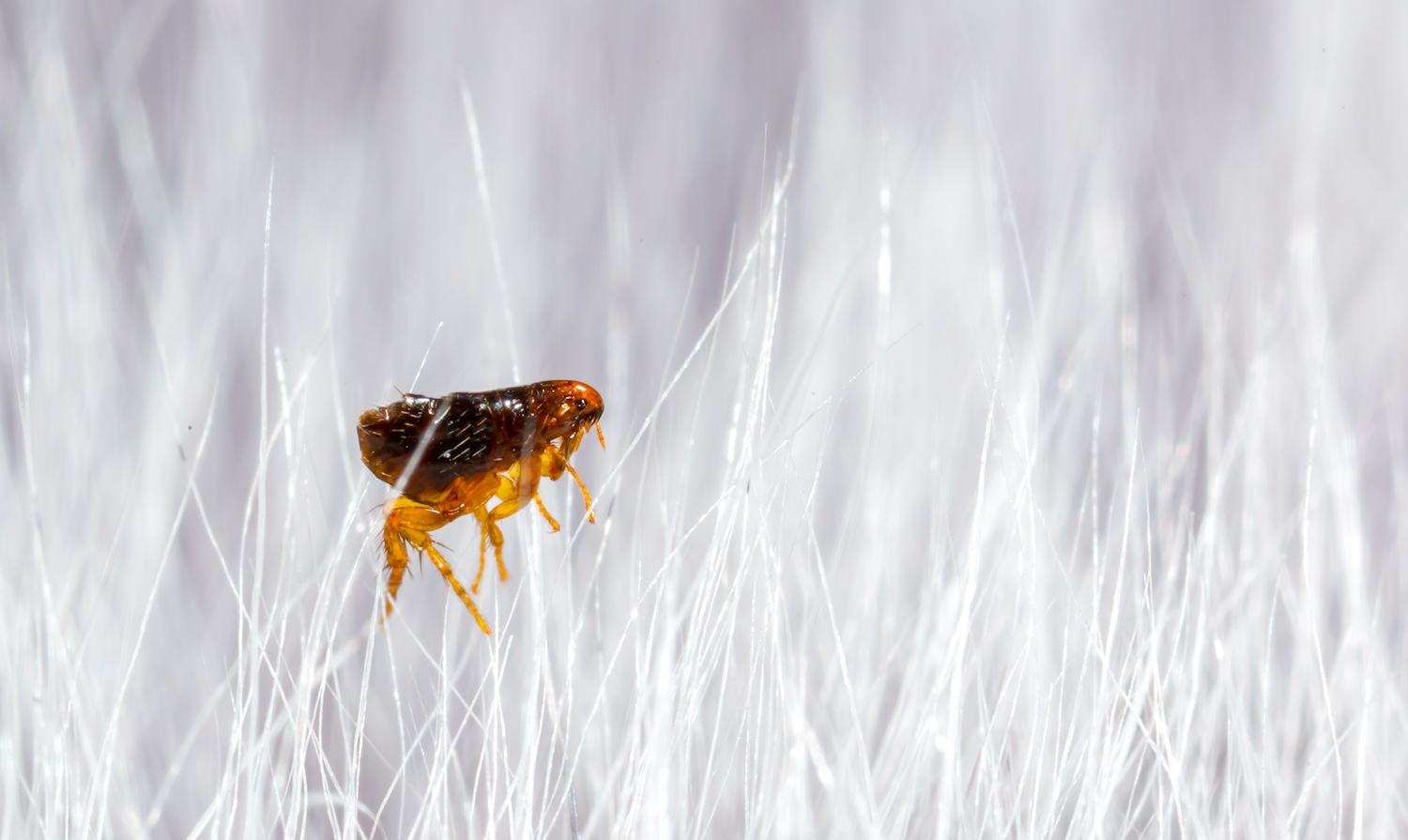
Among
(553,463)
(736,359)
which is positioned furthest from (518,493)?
(736,359)

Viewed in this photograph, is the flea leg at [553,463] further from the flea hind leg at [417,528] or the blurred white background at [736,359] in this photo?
the blurred white background at [736,359]

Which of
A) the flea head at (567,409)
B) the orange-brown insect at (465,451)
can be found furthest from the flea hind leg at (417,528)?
the flea head at (567,409)

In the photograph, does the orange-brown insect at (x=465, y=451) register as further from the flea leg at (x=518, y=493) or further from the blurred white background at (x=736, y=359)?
the blurred white background at (x=736, y=359)

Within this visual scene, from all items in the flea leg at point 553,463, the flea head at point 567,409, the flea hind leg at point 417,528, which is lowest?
the flea hind leg at point 417,528

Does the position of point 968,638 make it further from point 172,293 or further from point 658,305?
point 172,293

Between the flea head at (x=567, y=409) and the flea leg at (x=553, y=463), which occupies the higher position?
the flea head at (x=567, y=409)

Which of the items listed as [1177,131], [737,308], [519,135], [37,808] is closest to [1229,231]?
[1177,131]

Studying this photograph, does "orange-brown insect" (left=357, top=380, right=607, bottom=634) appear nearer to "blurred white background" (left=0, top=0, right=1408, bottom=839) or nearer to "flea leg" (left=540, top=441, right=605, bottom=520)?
"flea leg" (left=540, top=441, right=605, bottom=520)

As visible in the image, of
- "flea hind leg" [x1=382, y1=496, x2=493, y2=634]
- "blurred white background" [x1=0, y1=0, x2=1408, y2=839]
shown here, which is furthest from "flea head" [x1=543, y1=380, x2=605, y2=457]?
"blurred white background" [x1=0, y1=0, x2=1408, y2=839]

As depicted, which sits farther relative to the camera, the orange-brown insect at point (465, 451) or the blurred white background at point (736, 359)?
the blurred white background at point (736, 359)
